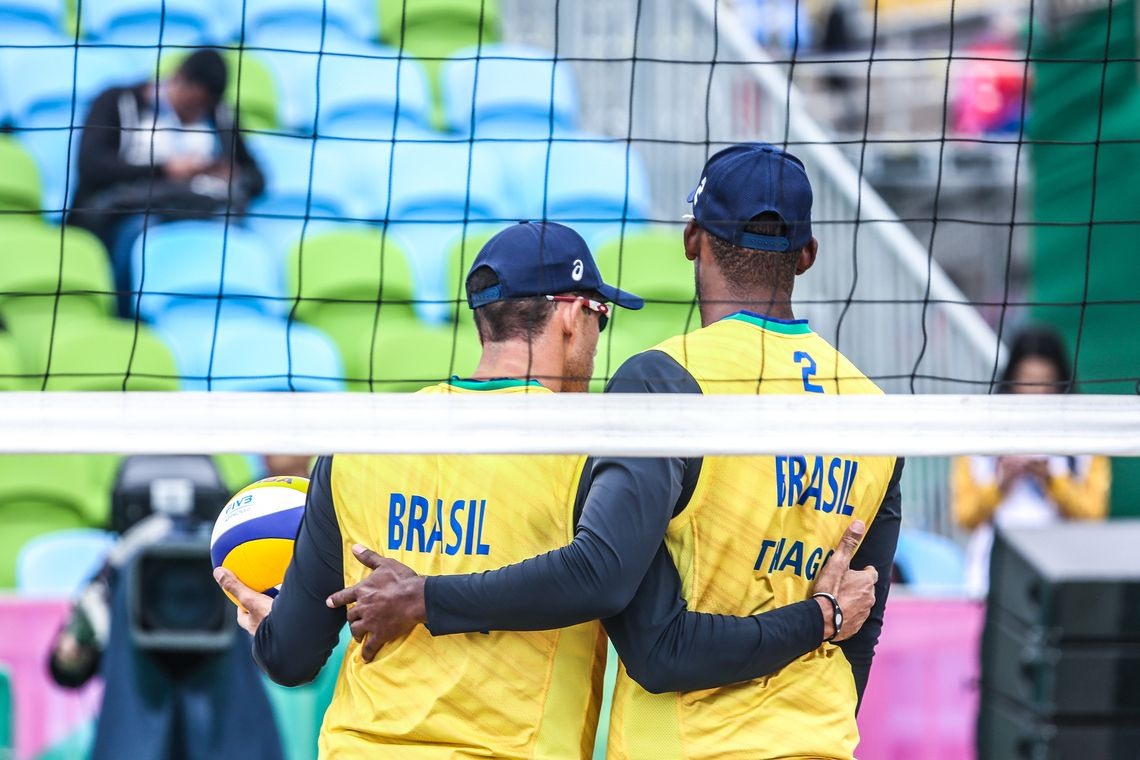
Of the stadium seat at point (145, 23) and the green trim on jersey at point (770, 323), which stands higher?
the stadium seat at point (145, 23)

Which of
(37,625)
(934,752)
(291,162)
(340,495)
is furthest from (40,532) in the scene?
(340,495)

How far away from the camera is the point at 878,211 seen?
8.30 m

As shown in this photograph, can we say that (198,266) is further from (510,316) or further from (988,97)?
(988,97)

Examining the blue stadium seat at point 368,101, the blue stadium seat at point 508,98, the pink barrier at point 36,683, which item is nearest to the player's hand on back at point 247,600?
the pink barrier at point 36,683

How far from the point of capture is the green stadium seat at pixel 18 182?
25.2 ft

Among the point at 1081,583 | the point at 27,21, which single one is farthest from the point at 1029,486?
the point at 27,21

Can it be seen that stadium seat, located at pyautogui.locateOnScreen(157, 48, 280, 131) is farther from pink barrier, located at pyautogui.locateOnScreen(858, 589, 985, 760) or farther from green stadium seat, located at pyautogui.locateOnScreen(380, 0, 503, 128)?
pink barrier, located at pyautogui.locateOnScreen(858, 589, 985, 760)

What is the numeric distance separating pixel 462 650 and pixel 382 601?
16 centimetres

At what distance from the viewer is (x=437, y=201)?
8.38m

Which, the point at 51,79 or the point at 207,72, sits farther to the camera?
the point at 51,79

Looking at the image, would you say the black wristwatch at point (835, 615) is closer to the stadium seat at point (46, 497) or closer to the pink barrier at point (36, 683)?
the pink barrier at point (36, 683)

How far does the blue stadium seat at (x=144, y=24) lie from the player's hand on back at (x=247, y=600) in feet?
20.9

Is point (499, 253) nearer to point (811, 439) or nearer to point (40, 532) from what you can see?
point (811, 439)

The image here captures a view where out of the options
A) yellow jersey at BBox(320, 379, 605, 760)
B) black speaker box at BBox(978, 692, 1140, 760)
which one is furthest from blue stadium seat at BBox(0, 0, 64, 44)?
yellow jersey at BBox(320, 379, 605, 760)
